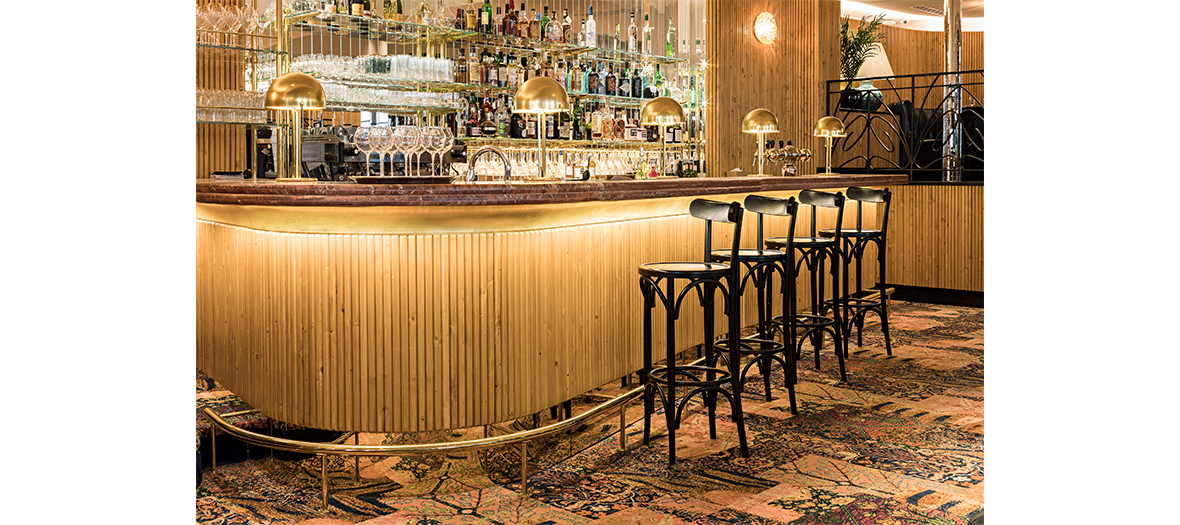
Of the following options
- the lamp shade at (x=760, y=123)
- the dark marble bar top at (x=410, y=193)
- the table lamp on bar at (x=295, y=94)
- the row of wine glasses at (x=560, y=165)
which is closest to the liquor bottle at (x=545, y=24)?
the row of wine glasses at (x=560, y=165)

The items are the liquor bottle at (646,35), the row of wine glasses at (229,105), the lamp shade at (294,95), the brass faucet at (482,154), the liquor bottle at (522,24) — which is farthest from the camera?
the liquor bottle at (646,35)

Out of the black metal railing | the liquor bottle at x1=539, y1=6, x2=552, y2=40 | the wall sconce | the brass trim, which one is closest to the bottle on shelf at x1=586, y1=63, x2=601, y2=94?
the liquor bottle at x1=539, y1=6, x2=552, y2=40

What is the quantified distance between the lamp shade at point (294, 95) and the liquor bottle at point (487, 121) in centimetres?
339

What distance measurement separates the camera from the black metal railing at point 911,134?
922cm

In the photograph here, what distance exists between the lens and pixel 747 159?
9234 mm

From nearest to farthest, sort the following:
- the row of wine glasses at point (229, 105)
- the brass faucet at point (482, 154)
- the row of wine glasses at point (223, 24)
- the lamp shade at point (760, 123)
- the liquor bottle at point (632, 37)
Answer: the brass faucet at point (482, 154) → the row of wine glasses at point (223, 24) → the row of wine glasses at point (229, 105) → the lamp shade at point (760, 123) → the liquor bottle at point (632, 37)

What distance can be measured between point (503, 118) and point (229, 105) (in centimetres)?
228

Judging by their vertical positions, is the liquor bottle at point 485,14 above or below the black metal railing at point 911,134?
above

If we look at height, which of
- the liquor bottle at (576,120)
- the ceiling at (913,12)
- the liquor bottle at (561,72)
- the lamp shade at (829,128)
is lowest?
the lamp shade at (829,128)

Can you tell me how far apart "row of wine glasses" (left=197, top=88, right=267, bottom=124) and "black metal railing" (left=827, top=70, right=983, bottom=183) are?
5958 millimetres

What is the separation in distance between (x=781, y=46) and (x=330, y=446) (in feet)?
24.0

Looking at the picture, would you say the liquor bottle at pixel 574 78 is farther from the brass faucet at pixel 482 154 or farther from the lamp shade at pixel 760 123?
the brass faucet at pixel 482 154

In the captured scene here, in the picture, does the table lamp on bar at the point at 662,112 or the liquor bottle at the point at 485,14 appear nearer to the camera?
the table lamp on bar at the point at 662,112

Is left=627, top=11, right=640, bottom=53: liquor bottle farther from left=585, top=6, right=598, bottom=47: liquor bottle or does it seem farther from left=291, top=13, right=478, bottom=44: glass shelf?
left=291, top=13, right=478, bottom=44: glass shelf
